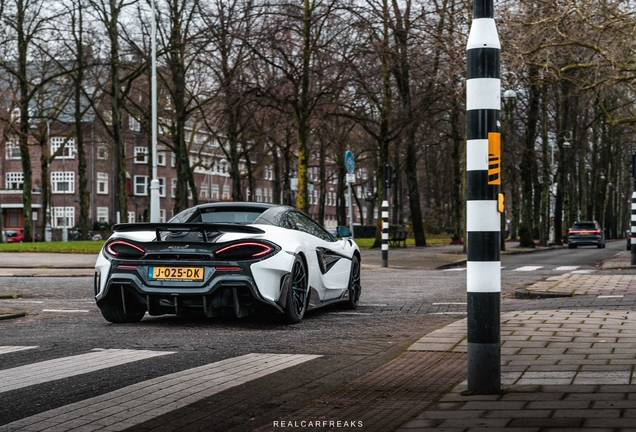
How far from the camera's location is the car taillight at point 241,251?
33.4 feet

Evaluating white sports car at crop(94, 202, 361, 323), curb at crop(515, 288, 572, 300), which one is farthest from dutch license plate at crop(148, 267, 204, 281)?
curb at crop(515, 288, 572, 300)

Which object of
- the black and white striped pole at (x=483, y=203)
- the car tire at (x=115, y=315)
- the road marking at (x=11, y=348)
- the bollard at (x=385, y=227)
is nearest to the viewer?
the black and white striped pole at (x=483, y=203)

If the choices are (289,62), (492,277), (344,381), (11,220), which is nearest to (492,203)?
(492,277)

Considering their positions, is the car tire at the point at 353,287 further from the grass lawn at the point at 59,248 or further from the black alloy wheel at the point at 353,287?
the grass lawn at the point at 59,248

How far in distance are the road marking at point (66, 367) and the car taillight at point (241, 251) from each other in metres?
2.07

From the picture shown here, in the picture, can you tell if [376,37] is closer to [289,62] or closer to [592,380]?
[289,62]

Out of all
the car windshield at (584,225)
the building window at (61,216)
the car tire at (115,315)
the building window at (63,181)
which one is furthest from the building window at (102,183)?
the car tire at (115,315)

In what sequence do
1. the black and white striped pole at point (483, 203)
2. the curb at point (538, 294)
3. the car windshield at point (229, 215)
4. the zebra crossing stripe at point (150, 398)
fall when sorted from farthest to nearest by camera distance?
1. the curb at point (538, 294)
2. the car windshield at point (229, 215)
3. the black and white striped pole at point (483, 203)
4. the zebra crossing stripe at point (150, 398)

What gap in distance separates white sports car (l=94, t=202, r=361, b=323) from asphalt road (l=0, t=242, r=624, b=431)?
26 cm

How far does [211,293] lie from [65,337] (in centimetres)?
153

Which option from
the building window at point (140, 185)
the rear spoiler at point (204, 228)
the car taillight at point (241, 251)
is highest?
the building window at point (140, 185)

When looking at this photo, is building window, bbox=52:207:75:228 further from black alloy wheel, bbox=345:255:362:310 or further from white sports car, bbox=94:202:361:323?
white sports car, bbox=94:202:361:323

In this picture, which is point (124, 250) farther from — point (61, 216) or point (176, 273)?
point (61, 216)

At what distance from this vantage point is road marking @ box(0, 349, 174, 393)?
21.8 feet
